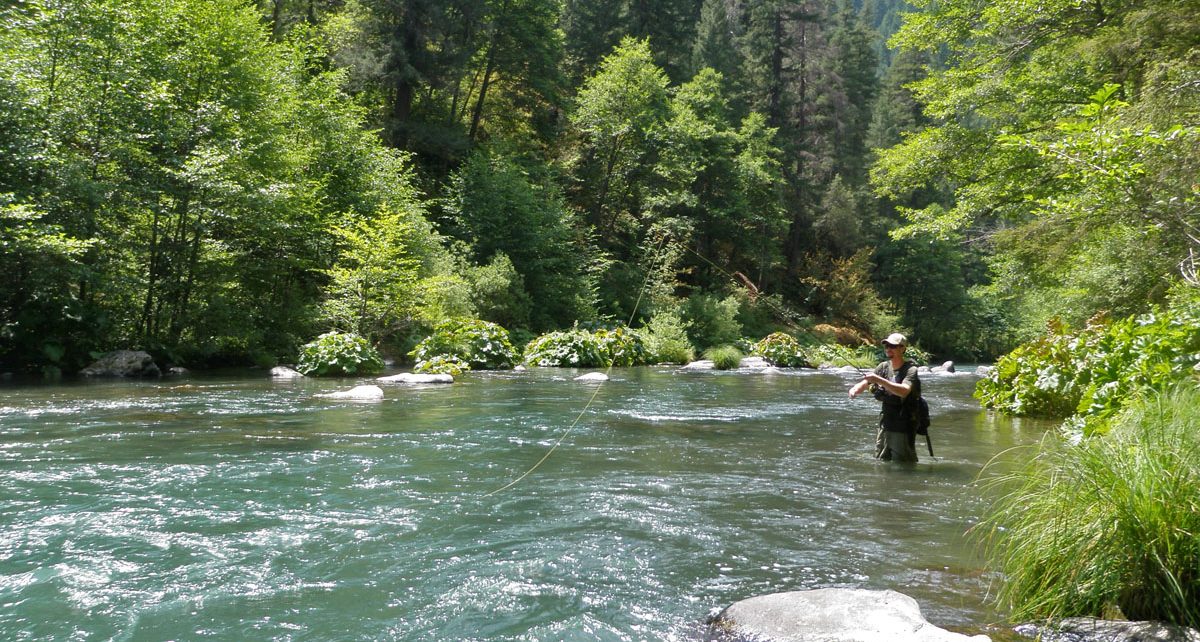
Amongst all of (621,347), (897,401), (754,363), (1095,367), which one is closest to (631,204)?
(754,363)

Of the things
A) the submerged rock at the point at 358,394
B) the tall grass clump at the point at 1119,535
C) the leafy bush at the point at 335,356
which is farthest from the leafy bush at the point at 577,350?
the tall grass clump at the point at 1119,535

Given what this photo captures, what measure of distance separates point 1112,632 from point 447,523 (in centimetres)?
410

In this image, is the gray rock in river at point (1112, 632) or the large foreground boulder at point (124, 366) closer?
the gray rock in river at point (1112, 632)

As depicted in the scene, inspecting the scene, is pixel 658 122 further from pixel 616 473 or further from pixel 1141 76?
pixel 616 473

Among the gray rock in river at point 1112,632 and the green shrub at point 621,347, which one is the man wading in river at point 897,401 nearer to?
Result: the gray rock in river at point 1112,632

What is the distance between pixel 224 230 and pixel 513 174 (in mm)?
12112

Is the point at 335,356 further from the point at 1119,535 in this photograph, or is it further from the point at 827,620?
the point at 1119,535

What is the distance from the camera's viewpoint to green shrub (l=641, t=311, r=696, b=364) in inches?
1030

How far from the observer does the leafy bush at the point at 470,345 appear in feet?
64.7

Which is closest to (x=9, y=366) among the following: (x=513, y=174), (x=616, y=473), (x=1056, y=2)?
(x=616, y=473)

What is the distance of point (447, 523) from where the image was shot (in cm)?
558

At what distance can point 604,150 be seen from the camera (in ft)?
117

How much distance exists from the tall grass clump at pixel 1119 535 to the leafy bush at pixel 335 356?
1605 centimetres

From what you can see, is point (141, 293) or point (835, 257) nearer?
point (141, 293)
